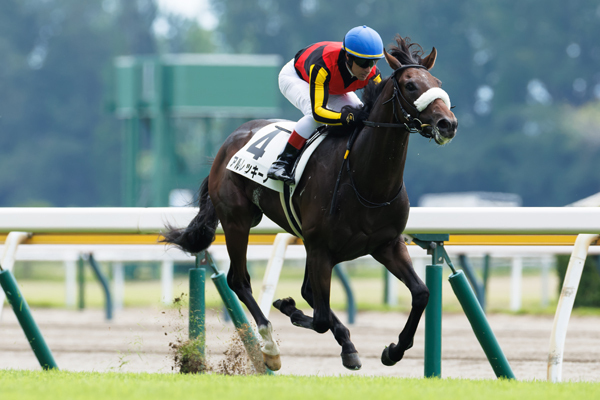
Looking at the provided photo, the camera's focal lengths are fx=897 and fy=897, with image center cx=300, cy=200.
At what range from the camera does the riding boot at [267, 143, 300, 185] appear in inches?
163

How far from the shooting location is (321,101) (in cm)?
406

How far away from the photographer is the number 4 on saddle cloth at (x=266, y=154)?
419 cm

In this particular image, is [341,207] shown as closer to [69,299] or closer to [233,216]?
[233,216]

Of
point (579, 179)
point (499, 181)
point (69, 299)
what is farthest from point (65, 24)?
Answer: point (69, 299)

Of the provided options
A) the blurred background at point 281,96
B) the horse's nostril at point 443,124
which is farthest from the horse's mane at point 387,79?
the blurred background at point 281,96

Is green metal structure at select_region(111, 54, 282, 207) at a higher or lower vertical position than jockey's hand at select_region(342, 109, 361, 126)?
lower

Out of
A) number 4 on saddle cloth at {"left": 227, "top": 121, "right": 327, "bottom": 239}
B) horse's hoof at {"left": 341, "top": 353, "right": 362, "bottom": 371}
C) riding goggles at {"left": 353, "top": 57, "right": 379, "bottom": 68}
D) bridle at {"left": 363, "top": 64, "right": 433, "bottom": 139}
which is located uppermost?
riding goggles at {"left": 353, "top": 57, "right": 379, "bottom": 68}

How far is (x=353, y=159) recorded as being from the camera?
3.95 metres

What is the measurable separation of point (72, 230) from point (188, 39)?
132ft

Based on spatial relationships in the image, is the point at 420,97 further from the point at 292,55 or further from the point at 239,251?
the point at 292,55

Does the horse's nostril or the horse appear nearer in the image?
the horse's nostril

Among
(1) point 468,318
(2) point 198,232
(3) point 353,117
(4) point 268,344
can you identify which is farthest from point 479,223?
(2) point 198,232

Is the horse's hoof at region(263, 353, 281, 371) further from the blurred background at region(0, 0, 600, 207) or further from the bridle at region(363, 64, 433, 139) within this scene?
the blurred background at region(0, 0, 600, 207)

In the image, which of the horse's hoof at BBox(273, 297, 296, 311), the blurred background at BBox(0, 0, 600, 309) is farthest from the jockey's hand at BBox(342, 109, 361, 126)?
the blurred background at BBox(0, 0, 600, 309)
